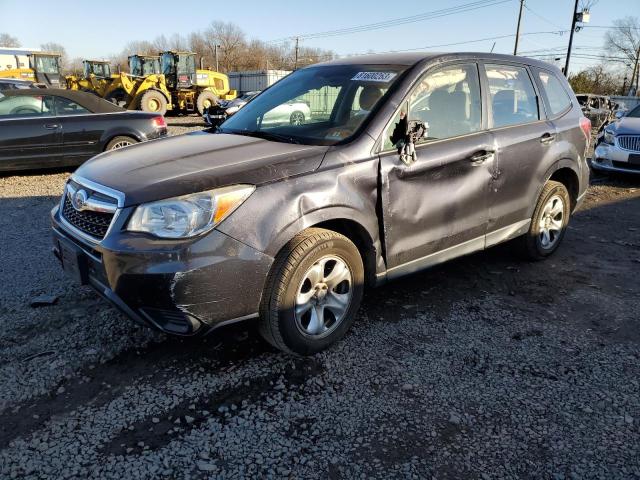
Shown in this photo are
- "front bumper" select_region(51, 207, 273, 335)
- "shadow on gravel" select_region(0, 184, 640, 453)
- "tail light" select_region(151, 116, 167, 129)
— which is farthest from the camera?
"tail light" select_region(151, 116, 167, 129)

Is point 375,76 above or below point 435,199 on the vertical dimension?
above

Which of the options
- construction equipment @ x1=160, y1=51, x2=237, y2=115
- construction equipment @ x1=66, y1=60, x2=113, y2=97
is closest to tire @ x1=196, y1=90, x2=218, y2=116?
construction equipment @ x1=160, y1=51, x2=237, y2=115

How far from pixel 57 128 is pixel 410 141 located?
7.21 m

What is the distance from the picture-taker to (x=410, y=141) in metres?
3.23

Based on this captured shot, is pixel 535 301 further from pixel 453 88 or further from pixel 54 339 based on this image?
pixel 54 339

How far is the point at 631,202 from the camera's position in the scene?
7.78 metres

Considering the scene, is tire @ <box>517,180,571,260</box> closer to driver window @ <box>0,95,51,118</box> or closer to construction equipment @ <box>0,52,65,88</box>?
driver window @ <box>0,95,51,118</box>

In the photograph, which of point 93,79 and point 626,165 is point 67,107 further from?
point 93,79

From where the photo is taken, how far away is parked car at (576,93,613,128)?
62.2ft

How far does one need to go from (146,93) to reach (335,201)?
1937cm

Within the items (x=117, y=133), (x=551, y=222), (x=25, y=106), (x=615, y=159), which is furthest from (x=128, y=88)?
(x=551, y=222)

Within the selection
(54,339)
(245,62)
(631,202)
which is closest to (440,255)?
(54,339)

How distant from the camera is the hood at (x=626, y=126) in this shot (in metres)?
8.94

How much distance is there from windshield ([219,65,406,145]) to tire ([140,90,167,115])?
17438 millimetres
